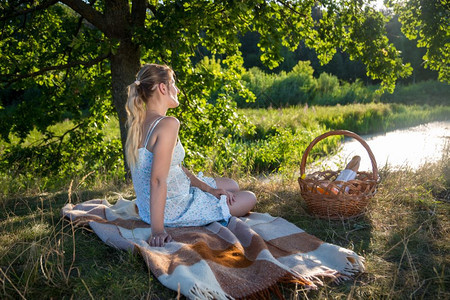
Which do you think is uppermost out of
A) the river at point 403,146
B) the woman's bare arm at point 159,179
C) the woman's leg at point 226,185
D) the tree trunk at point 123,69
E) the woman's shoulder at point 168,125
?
the tree trunk at point 123,69

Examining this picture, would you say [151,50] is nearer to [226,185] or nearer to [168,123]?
[226,185]

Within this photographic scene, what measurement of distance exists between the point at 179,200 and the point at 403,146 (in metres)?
5.58

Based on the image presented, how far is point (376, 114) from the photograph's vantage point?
10.4 metres

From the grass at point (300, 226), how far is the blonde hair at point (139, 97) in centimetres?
53

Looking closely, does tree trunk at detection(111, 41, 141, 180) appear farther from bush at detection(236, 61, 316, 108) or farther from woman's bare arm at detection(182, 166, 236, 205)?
bush at detection(236, 61, 316, 108)

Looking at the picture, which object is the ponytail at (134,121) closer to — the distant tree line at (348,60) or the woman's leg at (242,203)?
the woman's leg at (242,203)

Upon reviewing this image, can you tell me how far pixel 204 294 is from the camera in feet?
6.45

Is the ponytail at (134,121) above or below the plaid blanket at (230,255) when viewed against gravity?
above

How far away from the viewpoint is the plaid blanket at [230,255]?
6.83 feet

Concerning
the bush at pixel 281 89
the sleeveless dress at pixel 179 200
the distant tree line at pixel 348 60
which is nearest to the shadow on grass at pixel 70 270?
the sleeveless dress at pixel 179 200

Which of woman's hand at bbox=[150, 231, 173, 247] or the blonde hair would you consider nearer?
woman's hand at bbox=[150, 231, 173, 247]

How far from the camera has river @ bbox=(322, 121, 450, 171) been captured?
582 cm

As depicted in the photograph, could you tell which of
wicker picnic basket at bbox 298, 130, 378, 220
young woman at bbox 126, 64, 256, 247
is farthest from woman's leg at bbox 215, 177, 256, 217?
wicker picnic basket at bbox 298, 130, 378, 220

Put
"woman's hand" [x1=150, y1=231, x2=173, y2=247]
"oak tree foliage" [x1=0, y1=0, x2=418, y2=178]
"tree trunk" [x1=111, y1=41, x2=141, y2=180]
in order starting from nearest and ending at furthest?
"woman's hand" [x1=150, y1=231, x2=173, y2=247] → "oak tree foliage" [x1=0, y1=0, x2=418, y2=178] → "tree trunk" [x1=111, y1=41, x2=141, y2=180]
